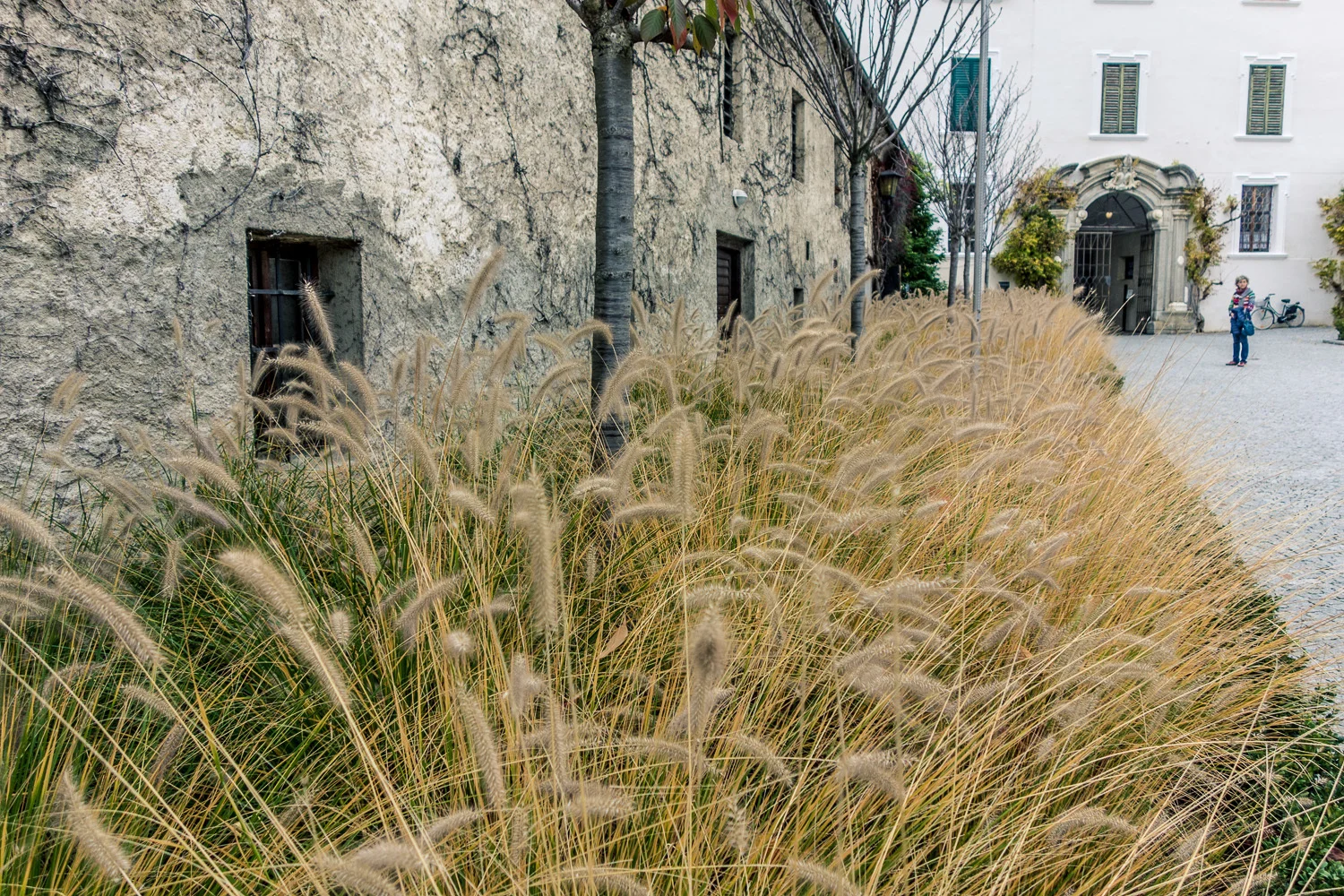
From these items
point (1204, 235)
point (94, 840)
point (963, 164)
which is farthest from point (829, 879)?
point (1204, 235)

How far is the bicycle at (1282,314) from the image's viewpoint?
23141 mm

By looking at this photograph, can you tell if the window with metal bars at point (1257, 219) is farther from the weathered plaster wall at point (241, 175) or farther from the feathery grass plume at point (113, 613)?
the feathery grass plume at point (113, 613)

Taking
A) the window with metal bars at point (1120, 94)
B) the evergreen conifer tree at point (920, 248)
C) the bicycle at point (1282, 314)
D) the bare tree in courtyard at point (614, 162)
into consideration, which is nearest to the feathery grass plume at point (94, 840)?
the bare tree in courtyard at point (614, 162)

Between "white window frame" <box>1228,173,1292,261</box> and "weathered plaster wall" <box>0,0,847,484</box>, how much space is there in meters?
23.5

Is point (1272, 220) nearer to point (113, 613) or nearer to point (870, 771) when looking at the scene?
point (870, 771)

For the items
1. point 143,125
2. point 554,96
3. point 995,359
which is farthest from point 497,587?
point 554,96

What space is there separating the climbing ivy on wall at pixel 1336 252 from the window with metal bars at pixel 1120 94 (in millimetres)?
5192

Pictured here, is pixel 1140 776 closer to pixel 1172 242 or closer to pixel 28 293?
pixel 28 293

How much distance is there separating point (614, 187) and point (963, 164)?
44.4 ft

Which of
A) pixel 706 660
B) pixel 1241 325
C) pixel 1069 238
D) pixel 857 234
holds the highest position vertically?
pixel 1069 238

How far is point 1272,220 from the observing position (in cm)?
2330

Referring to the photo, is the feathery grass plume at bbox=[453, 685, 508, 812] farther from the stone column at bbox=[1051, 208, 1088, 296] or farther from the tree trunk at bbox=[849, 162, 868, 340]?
the stone column at bbox=[1051, 208, 1088, 296]

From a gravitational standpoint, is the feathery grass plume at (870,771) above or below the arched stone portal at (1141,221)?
below

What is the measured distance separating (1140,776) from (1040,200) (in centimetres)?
2279
